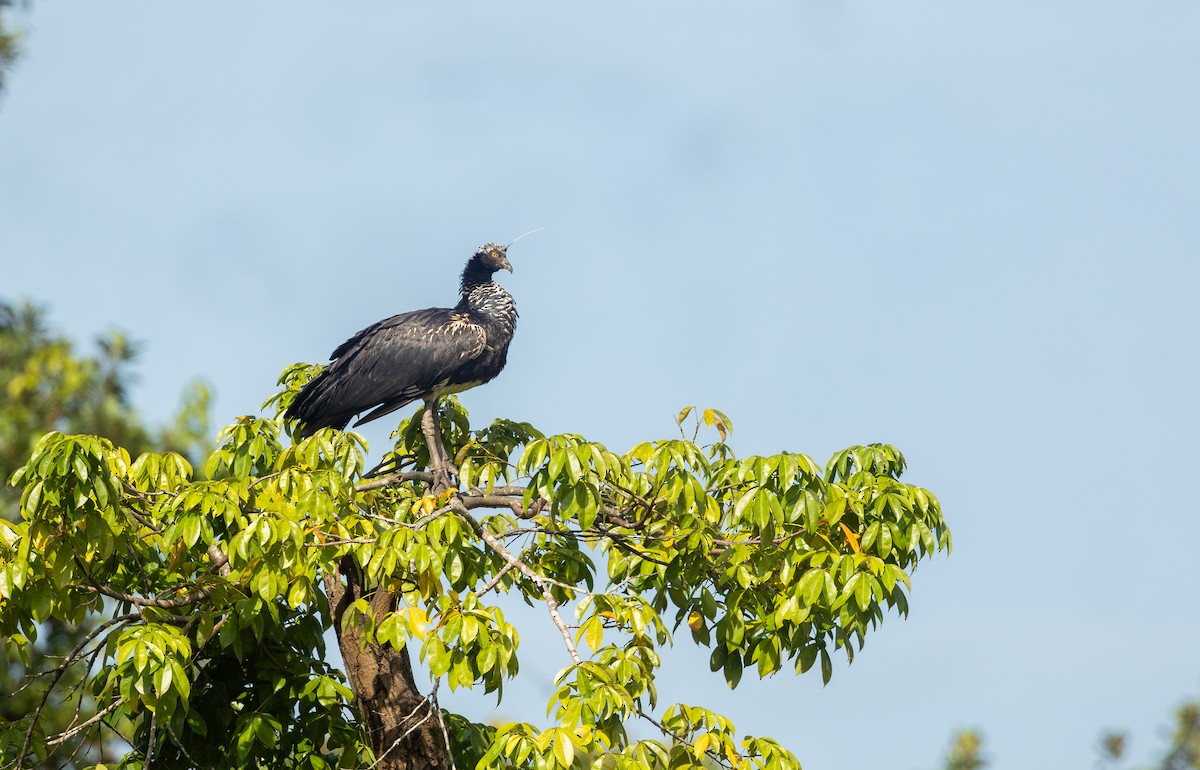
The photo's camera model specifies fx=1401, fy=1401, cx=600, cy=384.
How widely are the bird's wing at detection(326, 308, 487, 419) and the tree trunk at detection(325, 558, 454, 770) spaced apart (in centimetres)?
154

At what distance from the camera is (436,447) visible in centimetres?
834

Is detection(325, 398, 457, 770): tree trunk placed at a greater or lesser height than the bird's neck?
lesser

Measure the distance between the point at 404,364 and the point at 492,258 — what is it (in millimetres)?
1838

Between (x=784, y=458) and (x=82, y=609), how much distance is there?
129 inches

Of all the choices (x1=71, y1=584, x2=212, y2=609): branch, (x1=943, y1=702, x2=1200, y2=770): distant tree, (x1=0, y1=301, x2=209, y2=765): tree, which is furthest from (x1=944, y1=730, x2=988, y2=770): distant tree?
(x1=0, y1=301, x2=209, y2=765): tree

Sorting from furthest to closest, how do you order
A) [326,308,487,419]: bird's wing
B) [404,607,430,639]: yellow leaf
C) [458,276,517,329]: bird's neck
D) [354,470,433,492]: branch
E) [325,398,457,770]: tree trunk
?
1. [458,276,517,329]: bird's neck
2. [326,308,487,419]: bird's wing
3. [354,470,433,492]: branch
4. [325,398,457,770]: tree trunk
5. [404,607,430,639]: yellow leaf

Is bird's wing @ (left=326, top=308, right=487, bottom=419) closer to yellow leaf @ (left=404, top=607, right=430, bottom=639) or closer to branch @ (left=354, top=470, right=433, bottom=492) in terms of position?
branch @ (left=354, top=470, right=433, bottom=492)

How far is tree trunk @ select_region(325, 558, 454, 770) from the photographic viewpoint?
701 cm

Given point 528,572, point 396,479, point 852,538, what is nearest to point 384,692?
point 396,479

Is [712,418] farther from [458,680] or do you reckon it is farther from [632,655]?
[458,680]

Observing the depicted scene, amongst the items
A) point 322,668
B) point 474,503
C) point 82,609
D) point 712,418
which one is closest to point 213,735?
point 322,668

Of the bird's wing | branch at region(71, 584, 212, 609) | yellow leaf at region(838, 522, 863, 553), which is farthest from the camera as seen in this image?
the bird's wing

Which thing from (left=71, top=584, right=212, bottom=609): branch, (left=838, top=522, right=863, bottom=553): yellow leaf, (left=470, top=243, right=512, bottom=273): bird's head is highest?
(left=470, top=243, right=512, bottom=273): bird's head

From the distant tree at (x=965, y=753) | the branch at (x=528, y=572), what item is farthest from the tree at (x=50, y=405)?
the distant tree at (x=965, y=753)
